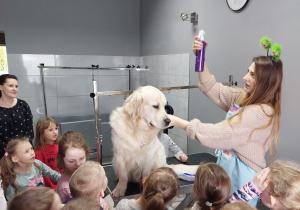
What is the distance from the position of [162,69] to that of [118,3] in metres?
1.47

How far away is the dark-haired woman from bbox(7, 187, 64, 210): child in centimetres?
148

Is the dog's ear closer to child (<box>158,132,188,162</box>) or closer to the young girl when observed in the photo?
the young girl

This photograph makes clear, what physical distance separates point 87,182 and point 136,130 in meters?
0.50

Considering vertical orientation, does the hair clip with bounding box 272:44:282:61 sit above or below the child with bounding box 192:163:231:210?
above

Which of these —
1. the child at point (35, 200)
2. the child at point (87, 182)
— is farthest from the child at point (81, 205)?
the child at point (87, 182)

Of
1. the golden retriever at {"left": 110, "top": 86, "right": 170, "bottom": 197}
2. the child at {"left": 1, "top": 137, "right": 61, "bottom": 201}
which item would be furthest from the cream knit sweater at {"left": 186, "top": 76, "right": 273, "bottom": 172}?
the child at {"left": 1, "top": 137, "right": 61, "bottom": 201}

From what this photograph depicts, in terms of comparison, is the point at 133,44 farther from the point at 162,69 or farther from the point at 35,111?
the point at 35,111

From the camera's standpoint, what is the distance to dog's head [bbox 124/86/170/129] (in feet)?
4.50

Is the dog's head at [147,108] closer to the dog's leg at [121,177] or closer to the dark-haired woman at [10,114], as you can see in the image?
the dog's leg at [121,177]

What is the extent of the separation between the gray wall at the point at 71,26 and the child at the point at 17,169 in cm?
227

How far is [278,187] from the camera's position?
2.76ft

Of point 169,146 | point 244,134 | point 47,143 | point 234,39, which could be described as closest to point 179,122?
point 244,134

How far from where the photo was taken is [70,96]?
138 inches

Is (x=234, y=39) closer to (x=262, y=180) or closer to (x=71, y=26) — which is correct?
(x=262, y=180)
